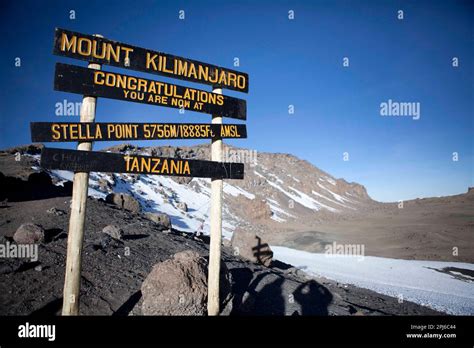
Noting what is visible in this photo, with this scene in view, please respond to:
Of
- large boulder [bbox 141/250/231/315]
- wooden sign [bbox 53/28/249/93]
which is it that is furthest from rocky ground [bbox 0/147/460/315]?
wooden sign [bbox 53/28/249/93]

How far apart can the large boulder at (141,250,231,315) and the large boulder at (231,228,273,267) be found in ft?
40.4

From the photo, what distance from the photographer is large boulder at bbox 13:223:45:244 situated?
8469 millimetres

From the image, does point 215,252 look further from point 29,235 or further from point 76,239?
point 29,235

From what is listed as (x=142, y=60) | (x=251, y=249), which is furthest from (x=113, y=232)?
(x=251, y=249)

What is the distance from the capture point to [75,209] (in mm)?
4223

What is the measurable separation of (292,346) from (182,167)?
11.6ft

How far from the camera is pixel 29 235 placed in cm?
862

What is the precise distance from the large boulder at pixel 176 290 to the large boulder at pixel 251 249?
1232 cm

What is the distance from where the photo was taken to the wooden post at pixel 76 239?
4.11 meters

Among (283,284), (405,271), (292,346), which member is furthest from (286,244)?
(292,346)

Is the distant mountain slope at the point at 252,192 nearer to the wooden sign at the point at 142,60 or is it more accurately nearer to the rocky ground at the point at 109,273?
the rocky ground at the point at 109,273

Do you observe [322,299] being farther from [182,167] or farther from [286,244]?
[286,244]

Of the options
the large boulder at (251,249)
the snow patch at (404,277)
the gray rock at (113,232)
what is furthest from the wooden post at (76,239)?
the snow patch at (404,277)

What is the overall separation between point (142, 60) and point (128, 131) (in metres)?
1.41
